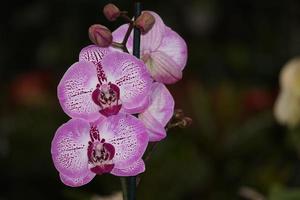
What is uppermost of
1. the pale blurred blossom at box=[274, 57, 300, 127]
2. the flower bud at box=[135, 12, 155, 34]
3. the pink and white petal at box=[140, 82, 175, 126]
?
the flower bud at box=[135, 12, 155, 34]

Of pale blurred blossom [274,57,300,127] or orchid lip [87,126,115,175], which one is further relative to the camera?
pale blurred blossom [274,57,300,127]

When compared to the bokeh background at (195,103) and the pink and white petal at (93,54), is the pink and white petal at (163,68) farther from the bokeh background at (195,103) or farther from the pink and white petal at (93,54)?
the bokeh background at (195,103)

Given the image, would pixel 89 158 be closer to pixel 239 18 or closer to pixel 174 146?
pixel 174 146

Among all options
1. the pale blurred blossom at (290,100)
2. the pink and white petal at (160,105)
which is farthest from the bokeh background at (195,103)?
the pink and white petal at (160,105)

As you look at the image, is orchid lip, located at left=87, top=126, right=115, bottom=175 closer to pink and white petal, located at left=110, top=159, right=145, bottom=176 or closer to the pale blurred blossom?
pink and white petal, located at left=110, top=159, right=145, bottom=176

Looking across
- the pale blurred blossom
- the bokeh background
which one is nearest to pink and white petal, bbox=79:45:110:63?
the bokeh background

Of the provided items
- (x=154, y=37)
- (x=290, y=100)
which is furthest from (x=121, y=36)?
(x=290, y=100)

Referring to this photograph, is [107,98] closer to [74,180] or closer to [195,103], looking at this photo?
[74,180]

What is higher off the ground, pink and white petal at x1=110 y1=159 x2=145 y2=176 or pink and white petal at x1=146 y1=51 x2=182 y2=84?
pink and white petal at x1=146 y1=51 x2=182 y2=84
